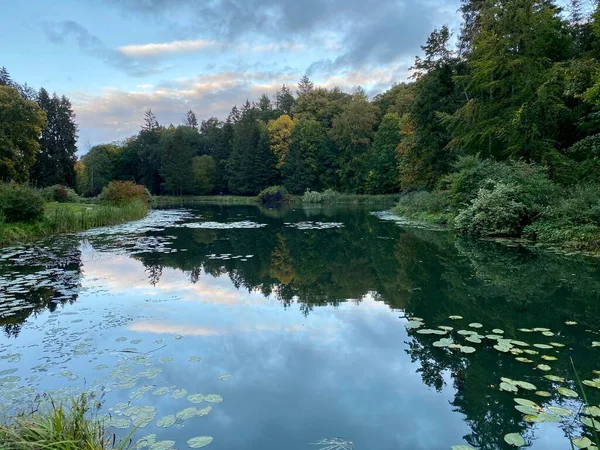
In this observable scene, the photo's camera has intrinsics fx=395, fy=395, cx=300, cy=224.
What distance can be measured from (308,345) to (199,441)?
2.40m

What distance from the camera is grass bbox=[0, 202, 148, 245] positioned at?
1369 cm

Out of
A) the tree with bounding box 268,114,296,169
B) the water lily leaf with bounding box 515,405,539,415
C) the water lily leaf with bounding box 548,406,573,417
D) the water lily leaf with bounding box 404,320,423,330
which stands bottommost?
the water lily leaf with bounding box 404,320,423,330

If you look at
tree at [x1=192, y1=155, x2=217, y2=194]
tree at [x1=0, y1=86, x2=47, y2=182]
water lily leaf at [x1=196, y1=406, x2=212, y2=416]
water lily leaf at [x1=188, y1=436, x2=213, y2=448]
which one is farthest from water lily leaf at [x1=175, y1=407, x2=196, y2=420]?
tree at [x1=192, y1=155, x2=217, y2=194]

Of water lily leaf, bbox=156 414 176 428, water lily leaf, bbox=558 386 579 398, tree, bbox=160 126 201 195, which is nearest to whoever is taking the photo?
water lily leaf, bbox=156 414 176 428

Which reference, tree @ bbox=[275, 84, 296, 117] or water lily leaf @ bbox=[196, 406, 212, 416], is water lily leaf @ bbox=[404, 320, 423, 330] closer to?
water lily leaf @ bbox=[196, 406, 212, 416]

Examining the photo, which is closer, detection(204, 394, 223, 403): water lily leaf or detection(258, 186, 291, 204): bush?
detection(204, 394, 223, 403): water lily leaf

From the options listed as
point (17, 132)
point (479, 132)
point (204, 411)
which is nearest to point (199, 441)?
point (204, 411)

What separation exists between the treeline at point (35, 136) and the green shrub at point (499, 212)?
95.2ft

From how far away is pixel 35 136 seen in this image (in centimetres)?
3006

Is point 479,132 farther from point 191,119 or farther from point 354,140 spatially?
point 191,119

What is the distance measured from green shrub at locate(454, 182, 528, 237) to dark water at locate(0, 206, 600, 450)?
294cm

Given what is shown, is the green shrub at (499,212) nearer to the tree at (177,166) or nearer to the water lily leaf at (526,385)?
the water lily leaf at (526,385)

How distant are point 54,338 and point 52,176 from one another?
40556 millimetres

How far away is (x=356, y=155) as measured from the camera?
2172 inches
